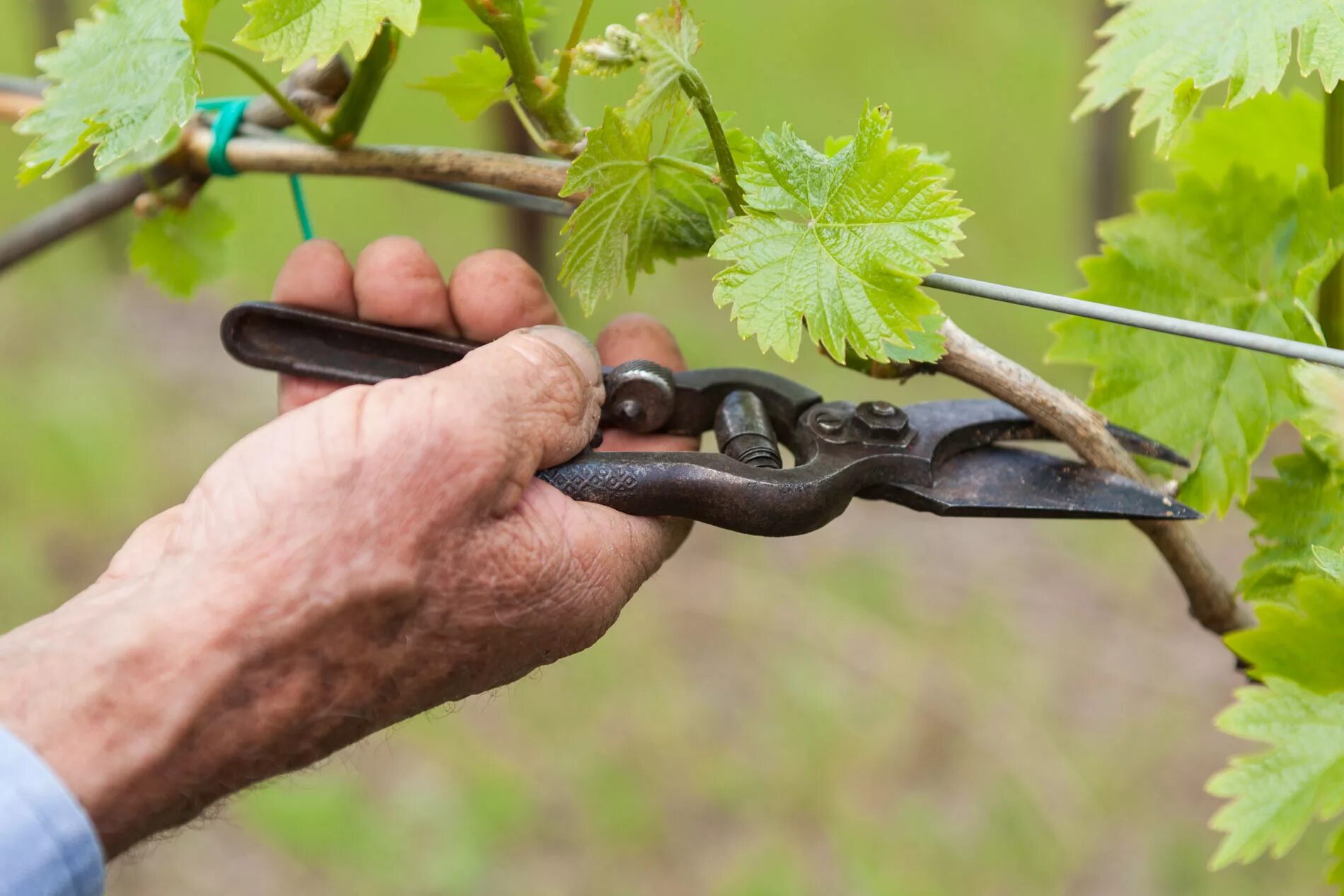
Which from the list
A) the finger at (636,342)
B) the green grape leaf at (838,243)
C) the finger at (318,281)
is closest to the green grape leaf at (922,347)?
the green grape leaf at (838,243)

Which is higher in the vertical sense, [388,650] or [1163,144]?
[1163,144]

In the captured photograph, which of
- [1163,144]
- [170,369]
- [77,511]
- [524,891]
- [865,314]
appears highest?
[1163,144]

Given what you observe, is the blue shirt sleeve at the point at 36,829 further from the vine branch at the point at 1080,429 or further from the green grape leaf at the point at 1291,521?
the green grape leaf at the point at 1291,521

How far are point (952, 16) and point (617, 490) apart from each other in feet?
12.2

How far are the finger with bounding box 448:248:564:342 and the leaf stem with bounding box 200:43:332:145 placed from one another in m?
0.18

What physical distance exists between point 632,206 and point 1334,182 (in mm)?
602

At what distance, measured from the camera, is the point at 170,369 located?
3965 millimetres

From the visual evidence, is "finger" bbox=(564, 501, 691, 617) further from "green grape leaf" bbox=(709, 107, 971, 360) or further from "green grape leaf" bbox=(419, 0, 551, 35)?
"green grape leaf" bbox=(419, 0, 551, 35)

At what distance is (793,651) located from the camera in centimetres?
269

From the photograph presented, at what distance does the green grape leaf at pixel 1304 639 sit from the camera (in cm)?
70

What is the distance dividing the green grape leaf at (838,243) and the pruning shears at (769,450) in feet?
0.53

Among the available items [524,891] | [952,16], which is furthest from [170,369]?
[952,16]

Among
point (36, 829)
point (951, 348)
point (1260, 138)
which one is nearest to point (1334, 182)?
point (1260, 138)

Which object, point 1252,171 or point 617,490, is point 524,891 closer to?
point 617,490
